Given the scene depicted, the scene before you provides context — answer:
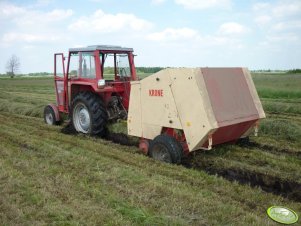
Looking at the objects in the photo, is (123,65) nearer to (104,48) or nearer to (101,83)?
(104,48)

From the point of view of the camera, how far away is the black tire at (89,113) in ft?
25.3

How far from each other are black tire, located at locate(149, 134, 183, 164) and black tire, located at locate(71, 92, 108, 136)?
1872 millimetres

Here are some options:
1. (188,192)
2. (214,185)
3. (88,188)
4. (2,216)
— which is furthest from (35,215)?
(214,185)

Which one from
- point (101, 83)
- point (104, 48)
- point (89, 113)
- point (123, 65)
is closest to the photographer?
point (101, 83)

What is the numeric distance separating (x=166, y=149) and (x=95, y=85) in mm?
2540

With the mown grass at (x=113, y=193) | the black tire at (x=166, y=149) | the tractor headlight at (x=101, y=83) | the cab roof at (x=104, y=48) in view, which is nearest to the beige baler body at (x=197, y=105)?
the black tire at (x=166, y=149)

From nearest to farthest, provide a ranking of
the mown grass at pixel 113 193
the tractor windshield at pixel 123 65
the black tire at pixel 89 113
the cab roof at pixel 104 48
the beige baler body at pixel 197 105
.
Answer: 1. the mown grass at pixel 113 193
2. the beige baler body at pixel 197 105
3. the black tire at pixel 89 113
4. the cab roof at pixel 104 48
5. the tractor windshield at pixel 123 65

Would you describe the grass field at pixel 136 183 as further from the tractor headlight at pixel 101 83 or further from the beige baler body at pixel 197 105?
the tractor headlight at pixel 101 83

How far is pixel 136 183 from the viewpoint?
16.1 ft

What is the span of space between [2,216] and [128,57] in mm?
5600

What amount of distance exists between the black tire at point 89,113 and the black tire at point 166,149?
1872 millimetres

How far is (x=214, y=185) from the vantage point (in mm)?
5000

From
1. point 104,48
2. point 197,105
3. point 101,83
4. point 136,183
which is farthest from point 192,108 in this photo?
point 104,48

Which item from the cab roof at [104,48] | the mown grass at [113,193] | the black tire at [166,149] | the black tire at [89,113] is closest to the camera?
the mown grass at [113,193]
